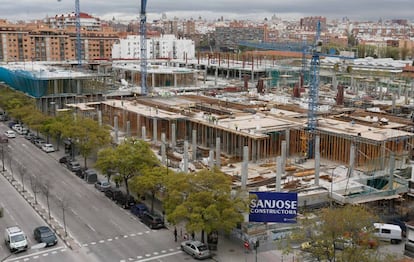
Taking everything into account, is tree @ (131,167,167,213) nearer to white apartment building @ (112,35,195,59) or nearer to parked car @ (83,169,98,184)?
parked car @ (83,169,98,184)

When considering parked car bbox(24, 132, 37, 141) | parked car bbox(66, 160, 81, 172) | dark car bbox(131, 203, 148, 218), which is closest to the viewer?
dark car bbox(131, 203, 148, 218)

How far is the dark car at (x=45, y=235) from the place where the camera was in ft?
81.6

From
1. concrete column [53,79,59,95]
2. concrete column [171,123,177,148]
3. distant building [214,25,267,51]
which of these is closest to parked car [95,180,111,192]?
concrete column [171,123,177,148]

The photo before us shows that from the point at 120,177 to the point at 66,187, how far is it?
5579mm

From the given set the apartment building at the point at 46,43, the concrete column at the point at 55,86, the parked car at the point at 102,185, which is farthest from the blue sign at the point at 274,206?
the apartment building at the point at 46,43

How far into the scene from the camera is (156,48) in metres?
127

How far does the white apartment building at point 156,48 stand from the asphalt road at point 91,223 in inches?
3274

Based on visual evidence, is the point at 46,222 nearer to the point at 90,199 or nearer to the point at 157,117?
the point at 90,199

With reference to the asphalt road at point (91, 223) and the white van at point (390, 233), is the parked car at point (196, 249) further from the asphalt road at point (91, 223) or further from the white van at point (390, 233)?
the white van at point (390, 233)

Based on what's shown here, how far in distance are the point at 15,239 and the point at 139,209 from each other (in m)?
7.10

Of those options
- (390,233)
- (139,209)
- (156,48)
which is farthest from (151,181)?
(156,48)

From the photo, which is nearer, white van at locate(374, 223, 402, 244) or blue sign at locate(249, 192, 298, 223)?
blue sign at locate(249, 192, 298, 223)

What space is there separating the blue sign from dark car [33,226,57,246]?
32.4 ft

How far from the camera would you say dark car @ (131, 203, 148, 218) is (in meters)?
28.7
